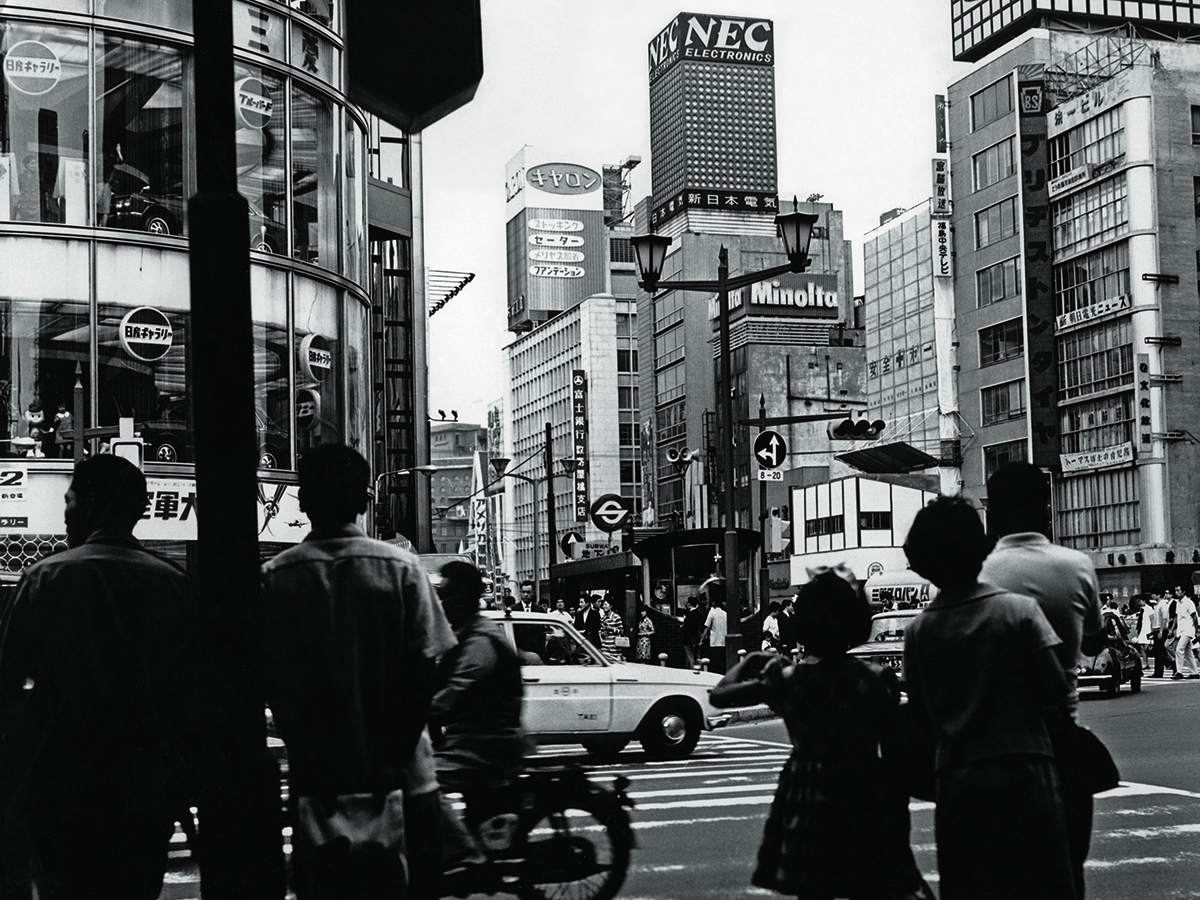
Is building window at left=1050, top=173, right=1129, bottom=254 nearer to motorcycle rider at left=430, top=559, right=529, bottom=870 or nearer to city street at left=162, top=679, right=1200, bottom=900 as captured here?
city street at left=162, top=679, right=1200, bottom=900

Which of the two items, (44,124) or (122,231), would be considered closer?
(44,124)

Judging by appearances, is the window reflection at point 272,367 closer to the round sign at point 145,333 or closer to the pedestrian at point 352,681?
the round sign at point 145,333

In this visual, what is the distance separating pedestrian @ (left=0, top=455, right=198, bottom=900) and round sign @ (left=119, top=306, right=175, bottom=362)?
78.3 ft

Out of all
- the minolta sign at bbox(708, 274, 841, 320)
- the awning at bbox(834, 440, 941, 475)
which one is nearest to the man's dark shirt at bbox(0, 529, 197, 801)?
the awning at bbox(834, 440, 941, 475)

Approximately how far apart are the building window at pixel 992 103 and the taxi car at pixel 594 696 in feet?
233

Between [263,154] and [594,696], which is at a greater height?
[263,154]

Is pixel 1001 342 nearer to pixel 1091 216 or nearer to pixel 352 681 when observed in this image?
pixel 1091 216

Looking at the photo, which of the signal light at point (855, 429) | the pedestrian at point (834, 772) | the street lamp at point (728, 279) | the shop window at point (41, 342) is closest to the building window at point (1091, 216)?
the signal light at point (855, 429)

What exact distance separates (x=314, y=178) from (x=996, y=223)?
58254 mm

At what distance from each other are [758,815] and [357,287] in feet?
75.0

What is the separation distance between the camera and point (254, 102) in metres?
30.0

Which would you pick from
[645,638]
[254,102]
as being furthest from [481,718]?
[645,638]

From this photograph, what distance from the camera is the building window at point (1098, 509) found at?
236 ft

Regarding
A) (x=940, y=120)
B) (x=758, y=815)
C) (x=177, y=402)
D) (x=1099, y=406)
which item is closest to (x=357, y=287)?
(x=177, y=402)
